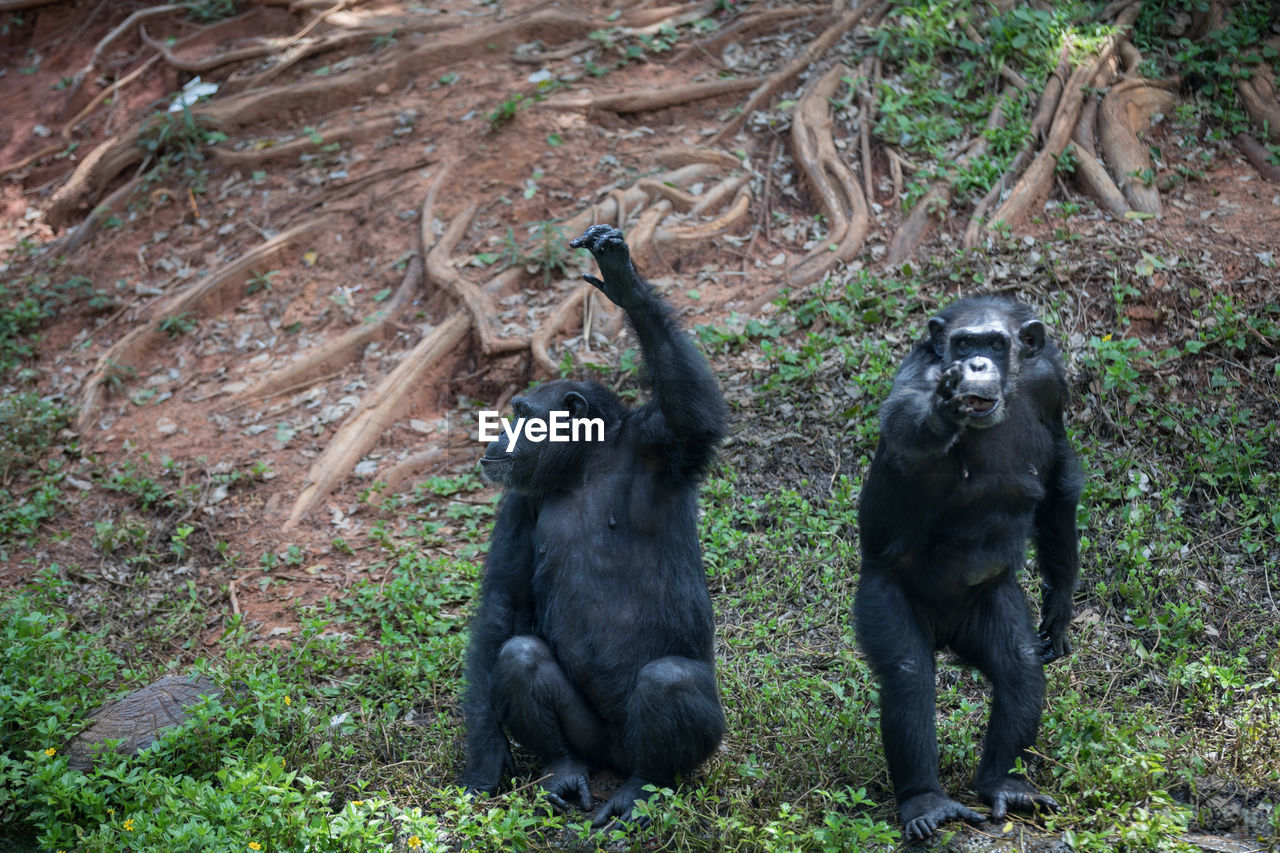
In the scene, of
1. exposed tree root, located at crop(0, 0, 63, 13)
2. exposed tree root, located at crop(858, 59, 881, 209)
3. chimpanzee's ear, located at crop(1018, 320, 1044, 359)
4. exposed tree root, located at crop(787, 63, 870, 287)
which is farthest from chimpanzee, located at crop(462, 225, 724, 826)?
exposed tree root, located at crop(0, 0, 63, 13)

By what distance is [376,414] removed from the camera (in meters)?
10.3

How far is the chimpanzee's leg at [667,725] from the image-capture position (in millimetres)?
5512

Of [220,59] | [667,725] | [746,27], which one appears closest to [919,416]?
[667,725]

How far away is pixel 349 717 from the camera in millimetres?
6785

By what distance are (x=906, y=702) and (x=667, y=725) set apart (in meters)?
1.16

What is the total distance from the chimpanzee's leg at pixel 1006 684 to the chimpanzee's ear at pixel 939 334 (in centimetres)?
121

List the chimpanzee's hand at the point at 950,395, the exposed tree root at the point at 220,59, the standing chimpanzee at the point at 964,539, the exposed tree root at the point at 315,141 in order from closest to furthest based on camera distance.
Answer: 1. the chimpanzee's hand at the point at 950,395
2. the standing chimpanzee at the point at 964,539
3. the exposed tree root at the point at 315,141
4. the exposed tree root at the point at 220,59

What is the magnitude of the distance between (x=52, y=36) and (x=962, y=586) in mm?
16727

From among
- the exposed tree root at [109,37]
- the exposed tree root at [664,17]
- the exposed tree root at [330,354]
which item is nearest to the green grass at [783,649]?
the exposed tree root at [330,354]

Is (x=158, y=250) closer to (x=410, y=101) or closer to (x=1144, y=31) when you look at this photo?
(x=410, y=101)

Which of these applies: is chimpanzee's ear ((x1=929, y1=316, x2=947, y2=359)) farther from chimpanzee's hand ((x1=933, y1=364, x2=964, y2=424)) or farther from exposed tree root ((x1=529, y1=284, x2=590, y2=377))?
exposed tree root ((x1=529, y1=284, x2=590, y2=377))

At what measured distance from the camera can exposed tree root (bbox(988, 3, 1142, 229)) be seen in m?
10.2

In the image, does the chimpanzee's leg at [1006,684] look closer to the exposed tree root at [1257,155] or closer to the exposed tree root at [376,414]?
the exposed tree root at [376,414]

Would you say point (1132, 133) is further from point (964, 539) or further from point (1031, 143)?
point (964, 539)
